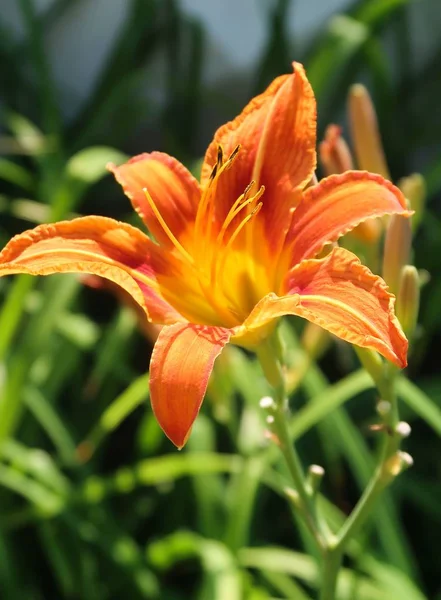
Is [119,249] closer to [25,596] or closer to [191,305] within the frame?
[191,305]

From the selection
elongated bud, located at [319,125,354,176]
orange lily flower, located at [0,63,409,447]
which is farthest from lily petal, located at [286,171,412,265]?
elongated bud, located at [319,125,354,176]

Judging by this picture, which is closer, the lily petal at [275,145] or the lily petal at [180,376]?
the lily petal at [180,376]

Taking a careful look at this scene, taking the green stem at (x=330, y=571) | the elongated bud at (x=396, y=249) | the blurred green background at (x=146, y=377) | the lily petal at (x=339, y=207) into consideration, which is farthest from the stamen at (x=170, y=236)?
the blurred green background at (x=146, y=377)

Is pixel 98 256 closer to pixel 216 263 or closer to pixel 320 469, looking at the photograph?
pixel 216 263

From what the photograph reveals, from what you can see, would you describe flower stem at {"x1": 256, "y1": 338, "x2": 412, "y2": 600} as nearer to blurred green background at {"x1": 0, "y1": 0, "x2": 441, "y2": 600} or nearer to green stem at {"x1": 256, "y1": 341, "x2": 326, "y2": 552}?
green stem at {"x1": 256, "y1": 341, "x2": 326, "y2": 552}

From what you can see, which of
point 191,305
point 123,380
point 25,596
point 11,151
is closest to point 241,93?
point 11,151

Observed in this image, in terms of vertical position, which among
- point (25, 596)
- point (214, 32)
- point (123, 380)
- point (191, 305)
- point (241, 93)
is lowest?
point (25, 596)

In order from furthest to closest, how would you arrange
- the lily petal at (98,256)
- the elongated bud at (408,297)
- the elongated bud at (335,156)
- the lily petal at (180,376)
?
1. the elongated bud at (335,156)
2. the elongated bud at (408,297)
3. the lily petal at (98,256)
4. the lily petal at (180,376)

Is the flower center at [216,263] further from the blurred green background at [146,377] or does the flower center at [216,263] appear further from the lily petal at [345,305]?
the blurred green background at [146,377]
